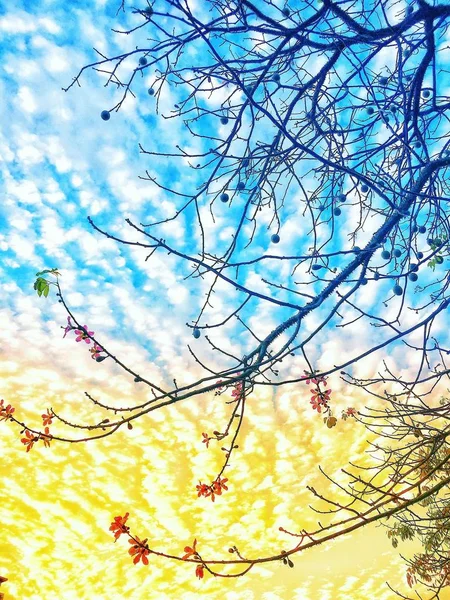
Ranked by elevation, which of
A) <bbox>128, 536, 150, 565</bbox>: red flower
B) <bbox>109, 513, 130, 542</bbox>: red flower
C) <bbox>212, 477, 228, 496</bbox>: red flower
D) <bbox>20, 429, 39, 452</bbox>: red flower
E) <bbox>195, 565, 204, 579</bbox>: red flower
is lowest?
<bbox>195, 565, 204, 579</bbox>: red flower

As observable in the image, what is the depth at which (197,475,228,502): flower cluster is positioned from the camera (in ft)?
7.62

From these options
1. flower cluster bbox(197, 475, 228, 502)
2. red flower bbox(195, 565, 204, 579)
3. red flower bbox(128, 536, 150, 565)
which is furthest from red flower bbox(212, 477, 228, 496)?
red flower bbox(128, 536, 150, 565)

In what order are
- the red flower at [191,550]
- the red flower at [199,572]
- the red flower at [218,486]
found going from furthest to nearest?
1. the red flower at [218,486]
2. the red flower at [199,572]
3. the red flower at [191,550]

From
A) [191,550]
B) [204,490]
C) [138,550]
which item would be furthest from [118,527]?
[204,490]

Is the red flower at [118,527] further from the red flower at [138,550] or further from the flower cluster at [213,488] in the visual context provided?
the flower cluster at [213,488]

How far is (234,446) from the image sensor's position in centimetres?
219

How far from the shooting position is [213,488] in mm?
2332

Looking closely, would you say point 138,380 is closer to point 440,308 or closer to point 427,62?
point 440,308

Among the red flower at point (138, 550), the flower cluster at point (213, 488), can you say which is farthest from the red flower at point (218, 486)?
the red flower at point (138, 550)

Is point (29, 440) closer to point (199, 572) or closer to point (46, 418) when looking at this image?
point (46, 418)

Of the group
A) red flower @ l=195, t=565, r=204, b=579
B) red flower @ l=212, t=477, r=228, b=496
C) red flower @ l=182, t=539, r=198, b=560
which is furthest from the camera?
red flower @ l=212, t=477, r=228, b=496

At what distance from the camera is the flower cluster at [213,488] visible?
2.32 meters

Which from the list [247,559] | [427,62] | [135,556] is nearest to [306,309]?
[247,559]

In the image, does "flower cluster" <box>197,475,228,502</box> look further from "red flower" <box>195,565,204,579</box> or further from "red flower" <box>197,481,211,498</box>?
"red flower" <box>195,565,204,579</box>
